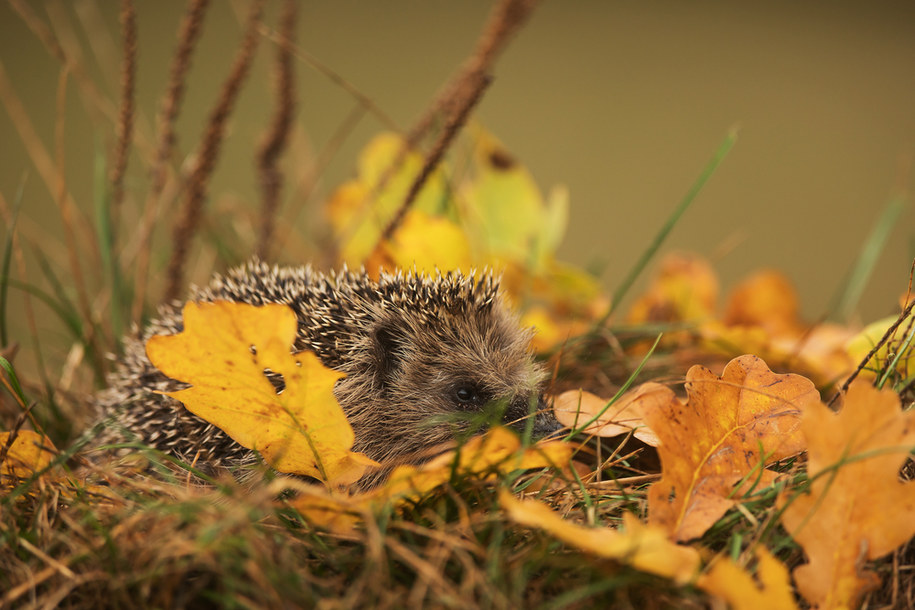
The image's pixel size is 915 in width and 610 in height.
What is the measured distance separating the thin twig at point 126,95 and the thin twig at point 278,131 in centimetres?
39

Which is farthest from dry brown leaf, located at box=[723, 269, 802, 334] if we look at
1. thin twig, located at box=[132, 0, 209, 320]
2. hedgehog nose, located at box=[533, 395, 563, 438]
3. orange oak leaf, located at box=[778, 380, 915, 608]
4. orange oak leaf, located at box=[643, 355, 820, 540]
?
thin twig, located at box=[132, 0, 209, 320]

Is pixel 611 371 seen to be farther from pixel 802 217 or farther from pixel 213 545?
pixel 802 217

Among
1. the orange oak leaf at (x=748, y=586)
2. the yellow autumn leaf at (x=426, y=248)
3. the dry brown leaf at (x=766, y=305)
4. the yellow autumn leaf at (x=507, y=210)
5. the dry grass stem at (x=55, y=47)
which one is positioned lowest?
the orange oak leaf at (x=748, y=586)

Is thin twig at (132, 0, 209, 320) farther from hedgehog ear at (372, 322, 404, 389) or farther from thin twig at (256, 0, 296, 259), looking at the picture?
hedgehog ear at (372, 322, 404, 389)

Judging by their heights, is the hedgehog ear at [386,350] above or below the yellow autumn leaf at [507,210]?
below

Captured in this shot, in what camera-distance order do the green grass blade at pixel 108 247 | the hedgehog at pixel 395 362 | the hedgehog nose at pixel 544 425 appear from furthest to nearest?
the green grass blade at pixel 108 247 → the hedgehog at pixel 395 362 → the hedgehog nose at pixel 544 425

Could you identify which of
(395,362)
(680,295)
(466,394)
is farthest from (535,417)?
(680,295)

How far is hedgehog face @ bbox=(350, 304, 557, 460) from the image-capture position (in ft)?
4.96

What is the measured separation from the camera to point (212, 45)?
4957 millimetres

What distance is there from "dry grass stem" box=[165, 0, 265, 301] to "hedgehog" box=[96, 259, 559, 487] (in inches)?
13.3

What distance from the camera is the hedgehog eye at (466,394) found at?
60.3 inches

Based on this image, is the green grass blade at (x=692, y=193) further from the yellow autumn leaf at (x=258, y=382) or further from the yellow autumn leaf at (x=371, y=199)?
the yellow autumn leaf at (x=258, y=382)

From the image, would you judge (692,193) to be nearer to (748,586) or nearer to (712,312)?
(712,312)

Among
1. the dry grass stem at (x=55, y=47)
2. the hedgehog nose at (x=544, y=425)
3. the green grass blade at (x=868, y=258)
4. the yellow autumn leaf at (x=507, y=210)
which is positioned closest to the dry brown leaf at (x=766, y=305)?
the green grass blade at (x=868, y=258)
